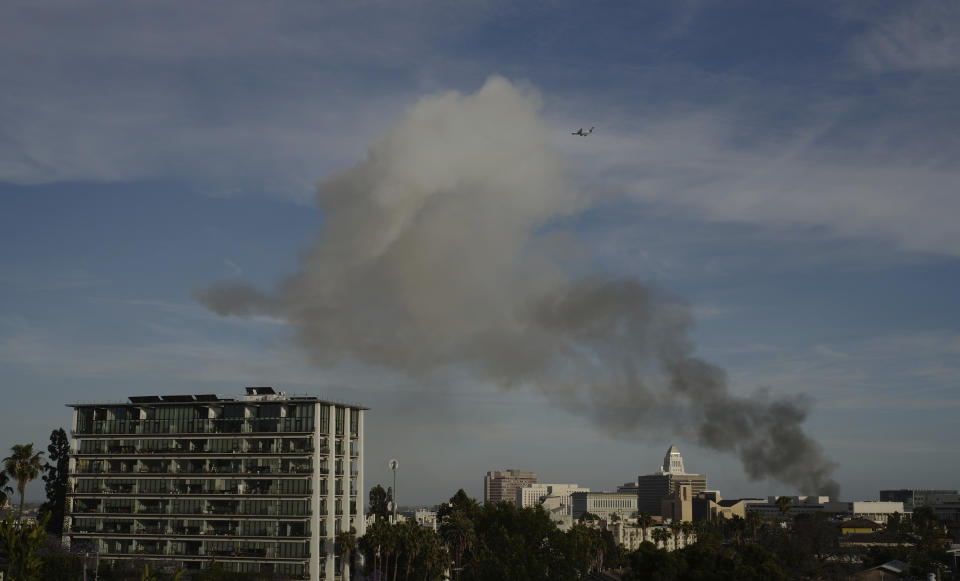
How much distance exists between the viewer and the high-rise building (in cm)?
15938

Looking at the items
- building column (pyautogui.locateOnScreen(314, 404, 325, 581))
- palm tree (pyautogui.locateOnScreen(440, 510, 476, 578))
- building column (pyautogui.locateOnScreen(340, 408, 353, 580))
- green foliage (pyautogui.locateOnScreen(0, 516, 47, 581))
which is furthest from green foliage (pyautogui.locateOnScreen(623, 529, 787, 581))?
building column (pyautogui.locateOnScreen(340, 408, 353, 580))

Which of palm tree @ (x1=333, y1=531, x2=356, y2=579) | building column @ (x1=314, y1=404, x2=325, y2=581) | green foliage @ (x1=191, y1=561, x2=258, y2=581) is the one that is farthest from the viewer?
building column @ (x1=314, y1=404, x2=325, y2=581)

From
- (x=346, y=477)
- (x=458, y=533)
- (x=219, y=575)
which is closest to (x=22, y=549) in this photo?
(x=219, y=575)

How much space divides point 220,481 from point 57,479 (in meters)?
37.1

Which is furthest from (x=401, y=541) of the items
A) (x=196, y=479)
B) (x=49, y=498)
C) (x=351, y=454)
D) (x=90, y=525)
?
(x=49, y=498)

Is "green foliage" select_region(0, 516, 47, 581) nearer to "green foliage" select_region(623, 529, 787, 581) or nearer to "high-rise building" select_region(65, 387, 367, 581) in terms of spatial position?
"green foliage" select_region(623, 529, 787, 581)

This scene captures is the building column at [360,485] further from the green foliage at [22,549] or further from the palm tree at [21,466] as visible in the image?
the green foliage at [22,549]

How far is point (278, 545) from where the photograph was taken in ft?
519

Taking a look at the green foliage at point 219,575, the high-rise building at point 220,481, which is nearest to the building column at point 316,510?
the high-rise building at point 220,481

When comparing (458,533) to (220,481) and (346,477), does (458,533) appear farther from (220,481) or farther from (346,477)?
(220,481)

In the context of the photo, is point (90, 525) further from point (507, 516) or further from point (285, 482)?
point (507, 516)

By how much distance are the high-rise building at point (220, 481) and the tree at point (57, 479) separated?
5376 mm

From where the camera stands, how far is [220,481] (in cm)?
16475

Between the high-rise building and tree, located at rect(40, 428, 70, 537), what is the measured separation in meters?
5.38
